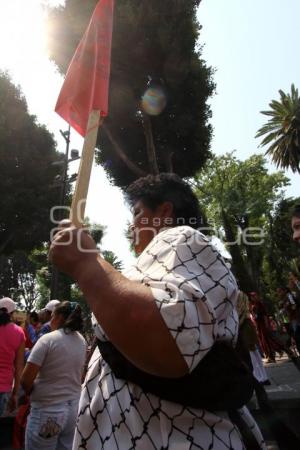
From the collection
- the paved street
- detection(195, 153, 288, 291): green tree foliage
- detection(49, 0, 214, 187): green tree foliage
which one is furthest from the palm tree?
the paved street

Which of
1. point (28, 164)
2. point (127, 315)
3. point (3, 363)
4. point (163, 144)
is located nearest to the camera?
point (127, 315)

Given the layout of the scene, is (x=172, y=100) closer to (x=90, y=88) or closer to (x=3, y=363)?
(x=3, y=363)

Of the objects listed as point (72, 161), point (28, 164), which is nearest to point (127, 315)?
point (72, 161)

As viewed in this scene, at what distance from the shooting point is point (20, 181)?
2111 centimetres

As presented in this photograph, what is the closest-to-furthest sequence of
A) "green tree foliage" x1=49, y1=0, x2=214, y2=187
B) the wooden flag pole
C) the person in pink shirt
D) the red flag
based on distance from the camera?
the wooden flag pole → the red flag → the person in pink shirt → "green tree foliage" x1=49, y1=0, x2=214, y2=187

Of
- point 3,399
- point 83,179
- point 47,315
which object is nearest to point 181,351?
point 83,179

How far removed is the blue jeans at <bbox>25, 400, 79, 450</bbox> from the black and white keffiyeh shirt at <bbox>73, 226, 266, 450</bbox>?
205cm

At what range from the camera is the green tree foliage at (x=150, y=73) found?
42.4 ft

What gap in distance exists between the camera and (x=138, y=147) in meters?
15.0

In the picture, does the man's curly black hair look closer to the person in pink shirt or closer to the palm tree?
the person in pink shirt

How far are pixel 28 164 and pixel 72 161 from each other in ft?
36.0

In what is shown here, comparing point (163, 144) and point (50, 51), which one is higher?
point (50, 51)

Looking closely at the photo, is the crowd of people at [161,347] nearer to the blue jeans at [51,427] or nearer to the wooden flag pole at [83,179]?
the wooden flag pole at [83,179]

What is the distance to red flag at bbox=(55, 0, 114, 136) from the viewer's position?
1.54m
